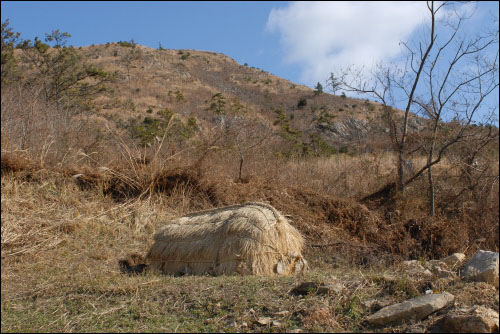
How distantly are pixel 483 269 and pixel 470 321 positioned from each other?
4.53ft

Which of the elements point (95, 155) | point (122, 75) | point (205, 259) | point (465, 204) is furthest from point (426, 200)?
point (122, 75)

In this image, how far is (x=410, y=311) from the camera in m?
4.15

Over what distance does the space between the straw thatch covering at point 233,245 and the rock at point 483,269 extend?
248cm

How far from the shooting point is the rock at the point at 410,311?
4133mm

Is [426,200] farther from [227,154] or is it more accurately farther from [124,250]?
[124,250]

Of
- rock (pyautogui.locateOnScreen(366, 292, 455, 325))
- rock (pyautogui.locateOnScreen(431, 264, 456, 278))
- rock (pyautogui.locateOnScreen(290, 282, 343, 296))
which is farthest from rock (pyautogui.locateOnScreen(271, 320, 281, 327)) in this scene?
rock (pyautogui.locateOnScreen(431, 264, 456, 278))

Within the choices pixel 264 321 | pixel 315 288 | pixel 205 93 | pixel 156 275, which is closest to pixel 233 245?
pixel 156 275

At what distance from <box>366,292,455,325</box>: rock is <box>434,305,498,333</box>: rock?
137mm

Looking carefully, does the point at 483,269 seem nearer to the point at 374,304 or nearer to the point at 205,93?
the point at 374,304

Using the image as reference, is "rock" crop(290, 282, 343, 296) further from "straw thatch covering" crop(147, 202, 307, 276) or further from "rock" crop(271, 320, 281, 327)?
"straw thatch covering" crop(147, 202, 307, 276)

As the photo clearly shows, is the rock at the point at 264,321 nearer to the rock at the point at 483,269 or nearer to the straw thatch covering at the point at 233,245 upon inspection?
the straw thatch covering at the point at 233,245

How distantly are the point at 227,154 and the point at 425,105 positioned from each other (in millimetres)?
5546

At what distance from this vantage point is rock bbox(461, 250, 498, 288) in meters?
4.87

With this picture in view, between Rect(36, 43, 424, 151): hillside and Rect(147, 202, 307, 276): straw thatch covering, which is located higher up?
Rect(36, 43, 424, 151): hillside
